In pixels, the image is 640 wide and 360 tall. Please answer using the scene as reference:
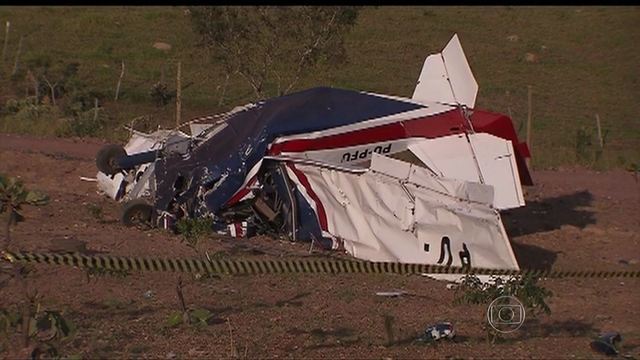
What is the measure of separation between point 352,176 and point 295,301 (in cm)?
318

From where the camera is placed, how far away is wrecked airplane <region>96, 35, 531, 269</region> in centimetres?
1199

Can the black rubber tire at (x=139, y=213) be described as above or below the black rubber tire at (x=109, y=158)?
below

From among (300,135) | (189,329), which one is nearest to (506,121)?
(300,135)

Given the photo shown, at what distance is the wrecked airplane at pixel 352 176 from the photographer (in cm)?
1199

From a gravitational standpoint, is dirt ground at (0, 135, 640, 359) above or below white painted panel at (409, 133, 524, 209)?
below

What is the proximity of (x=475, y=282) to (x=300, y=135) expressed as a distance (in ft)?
15.0

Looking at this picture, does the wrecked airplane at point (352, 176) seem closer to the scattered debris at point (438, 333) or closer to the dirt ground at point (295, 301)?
the dirt ground at point (295, 301)

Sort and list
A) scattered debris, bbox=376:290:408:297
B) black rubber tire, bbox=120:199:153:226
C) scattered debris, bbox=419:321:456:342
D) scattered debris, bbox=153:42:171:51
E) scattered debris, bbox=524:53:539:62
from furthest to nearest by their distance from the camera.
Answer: scattered debris, bbox=524:53:539:62, scattered debris, bbox=153:42:171:51, black rubber tire, bbox=120:199:153:226, scattered debris, bbox=376:290:408:297, scattered debris, bbox=419:321:456:342

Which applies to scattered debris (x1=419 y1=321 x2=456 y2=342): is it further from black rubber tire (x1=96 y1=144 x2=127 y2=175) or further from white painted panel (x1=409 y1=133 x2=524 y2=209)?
black rubber tire (x1=96 y1=144 x2=127 y2=175)

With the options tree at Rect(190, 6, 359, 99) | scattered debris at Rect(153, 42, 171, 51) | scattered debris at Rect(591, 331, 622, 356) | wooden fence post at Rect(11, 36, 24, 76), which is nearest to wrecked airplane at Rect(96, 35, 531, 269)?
scattered debris at Rect(591, 331, 622, 356)

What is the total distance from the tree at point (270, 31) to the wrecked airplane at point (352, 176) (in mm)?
7615

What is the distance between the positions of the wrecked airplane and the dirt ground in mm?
426

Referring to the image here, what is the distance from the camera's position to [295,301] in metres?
9.84

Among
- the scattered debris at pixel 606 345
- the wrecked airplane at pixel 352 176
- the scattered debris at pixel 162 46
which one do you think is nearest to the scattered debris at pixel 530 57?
the scattered debris at pixel 162 46
